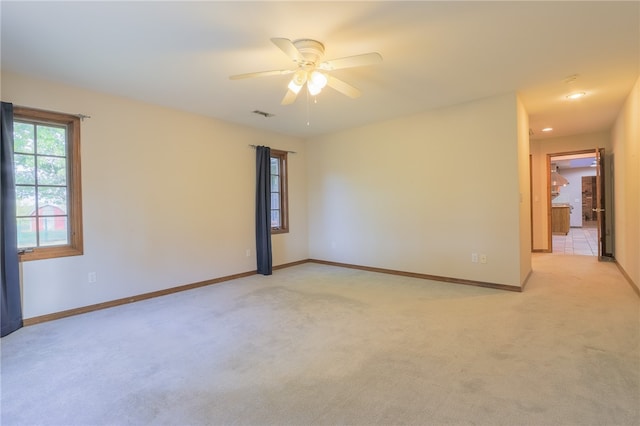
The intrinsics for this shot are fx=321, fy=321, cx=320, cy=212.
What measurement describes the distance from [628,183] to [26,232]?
7.27 metres

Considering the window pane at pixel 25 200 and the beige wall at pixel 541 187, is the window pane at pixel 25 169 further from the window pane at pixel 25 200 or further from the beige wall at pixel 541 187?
the beige wall at pixel 541 187

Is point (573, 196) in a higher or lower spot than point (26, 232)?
higher

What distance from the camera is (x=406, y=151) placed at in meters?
5.08

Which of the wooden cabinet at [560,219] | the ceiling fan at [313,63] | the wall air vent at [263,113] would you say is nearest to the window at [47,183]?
the wall air vent at [263,113]

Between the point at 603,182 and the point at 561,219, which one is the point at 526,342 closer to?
the point at 603,182

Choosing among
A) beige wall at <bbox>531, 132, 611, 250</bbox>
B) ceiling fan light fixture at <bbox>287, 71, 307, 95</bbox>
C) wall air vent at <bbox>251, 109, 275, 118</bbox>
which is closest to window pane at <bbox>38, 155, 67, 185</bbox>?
wall air vent at <bbox>251, 109, 275, 118</bbox>

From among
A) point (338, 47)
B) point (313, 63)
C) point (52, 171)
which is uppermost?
point (338, 47)

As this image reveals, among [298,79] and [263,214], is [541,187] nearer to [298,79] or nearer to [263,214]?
[263,214]

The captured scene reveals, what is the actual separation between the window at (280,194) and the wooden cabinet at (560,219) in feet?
28.7

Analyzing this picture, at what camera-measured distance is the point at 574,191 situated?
41.0ft

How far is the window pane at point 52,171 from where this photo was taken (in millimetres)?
3484

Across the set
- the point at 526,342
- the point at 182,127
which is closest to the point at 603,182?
the point at 526,342

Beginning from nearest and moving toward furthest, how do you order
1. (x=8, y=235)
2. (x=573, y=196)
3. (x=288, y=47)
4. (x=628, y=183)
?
(x=288, y=47)
(x=8, y=235)
(x=628, y=183)
(x=573, y=196)

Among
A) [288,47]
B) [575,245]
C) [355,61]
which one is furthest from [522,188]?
[575,245]
